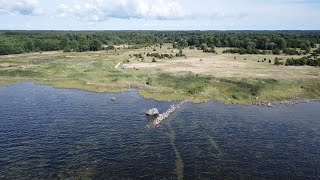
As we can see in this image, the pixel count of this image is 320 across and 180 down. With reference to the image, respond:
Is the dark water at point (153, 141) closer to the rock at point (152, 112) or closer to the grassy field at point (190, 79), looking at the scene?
the rock at point (152, 112)

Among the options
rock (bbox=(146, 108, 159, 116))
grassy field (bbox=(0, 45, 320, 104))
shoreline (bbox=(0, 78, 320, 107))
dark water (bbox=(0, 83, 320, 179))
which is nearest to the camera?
dark water (bbox=(0, 83, 320, 179))

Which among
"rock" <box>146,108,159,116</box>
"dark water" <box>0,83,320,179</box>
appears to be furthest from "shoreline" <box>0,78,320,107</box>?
"rock" <box>146,108,159,116</box>

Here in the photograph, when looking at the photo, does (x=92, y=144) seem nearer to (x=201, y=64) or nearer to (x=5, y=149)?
(x=5, y=149)

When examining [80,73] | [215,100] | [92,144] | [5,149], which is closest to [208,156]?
[92,144]

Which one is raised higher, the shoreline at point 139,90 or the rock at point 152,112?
the rock at point 152,112

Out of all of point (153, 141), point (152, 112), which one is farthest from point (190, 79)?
point (153, 141)

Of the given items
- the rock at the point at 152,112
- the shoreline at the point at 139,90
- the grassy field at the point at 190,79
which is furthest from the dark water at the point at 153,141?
the grassy field at the point at 190,79

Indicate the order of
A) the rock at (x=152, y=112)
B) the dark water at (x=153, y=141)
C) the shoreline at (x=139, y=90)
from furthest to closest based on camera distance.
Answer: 1. the shoreline at (x=139, y=90)
2. the rock at (x=152, y=112)
3. the dark water at (x=153, y=141)

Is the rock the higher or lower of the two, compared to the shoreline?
higher

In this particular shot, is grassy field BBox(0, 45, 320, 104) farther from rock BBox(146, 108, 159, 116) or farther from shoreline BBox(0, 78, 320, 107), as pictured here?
rock BBox(146, 108, 159, 116)
